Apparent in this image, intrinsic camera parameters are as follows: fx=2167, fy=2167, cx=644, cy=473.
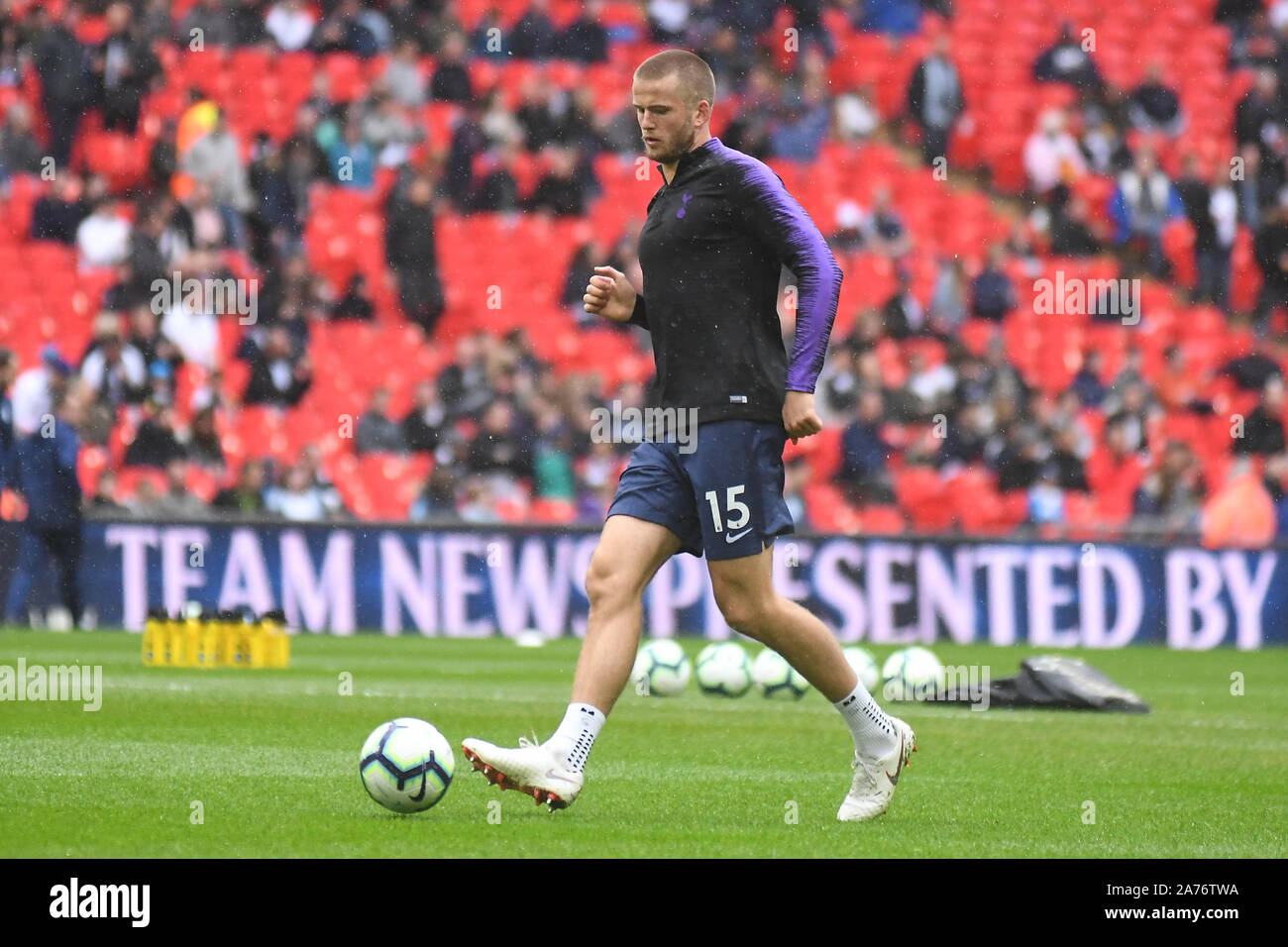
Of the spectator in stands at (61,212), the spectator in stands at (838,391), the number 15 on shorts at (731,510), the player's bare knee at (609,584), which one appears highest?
the spectator in stands at (61,212)

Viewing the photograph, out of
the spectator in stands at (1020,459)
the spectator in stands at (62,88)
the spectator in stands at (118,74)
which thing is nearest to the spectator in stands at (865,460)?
the spectator in stands at (1020,459)

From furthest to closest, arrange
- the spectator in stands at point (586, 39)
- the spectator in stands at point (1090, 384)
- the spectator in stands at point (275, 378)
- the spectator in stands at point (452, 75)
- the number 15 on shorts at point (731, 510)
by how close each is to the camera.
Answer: the spectator in stands at point (586, 39), the spectator in stands at point (452, 75), the spectator in stands at point (1090, 384), the spectator in stands at point (275, 378), the number 15 on shorts at point (731, 510)

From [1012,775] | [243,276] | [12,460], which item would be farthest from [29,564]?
[1012,775]

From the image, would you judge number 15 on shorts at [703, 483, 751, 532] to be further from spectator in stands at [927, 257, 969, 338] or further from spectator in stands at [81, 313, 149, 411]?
spectator in stands at [927, 257, 969, 338]

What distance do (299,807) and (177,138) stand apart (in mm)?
16760

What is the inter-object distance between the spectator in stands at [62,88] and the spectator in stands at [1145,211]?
36.8 ft

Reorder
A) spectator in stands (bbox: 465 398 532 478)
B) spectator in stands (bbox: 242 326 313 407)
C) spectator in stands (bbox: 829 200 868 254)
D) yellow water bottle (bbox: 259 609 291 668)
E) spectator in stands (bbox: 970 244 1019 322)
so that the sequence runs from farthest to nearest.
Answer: spectator in stands (bbox: 829 200 868 254), spectator in stands (bbox: 970 244 1019 322), spectator in stands (bbox: 242 326 313 407), spectator in stands (bbox: 465 398 532 478), yellow water bottle (bbox: 259 609 291 668)

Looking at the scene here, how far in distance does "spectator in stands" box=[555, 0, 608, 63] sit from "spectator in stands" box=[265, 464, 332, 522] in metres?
6.66

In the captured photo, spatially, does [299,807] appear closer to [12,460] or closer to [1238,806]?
[1238,806]

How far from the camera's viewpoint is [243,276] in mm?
21984

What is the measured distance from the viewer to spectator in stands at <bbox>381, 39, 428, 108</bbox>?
2327cm

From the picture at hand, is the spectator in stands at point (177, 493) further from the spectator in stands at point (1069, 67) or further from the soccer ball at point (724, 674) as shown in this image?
the spectator in stands at point (1069, 67)

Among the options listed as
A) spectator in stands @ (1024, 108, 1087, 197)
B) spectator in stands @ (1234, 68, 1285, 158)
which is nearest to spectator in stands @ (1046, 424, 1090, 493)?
spectator in stands @ (1024, 108, 1087, 197)

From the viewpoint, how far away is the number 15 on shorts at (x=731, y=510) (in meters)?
7.06
